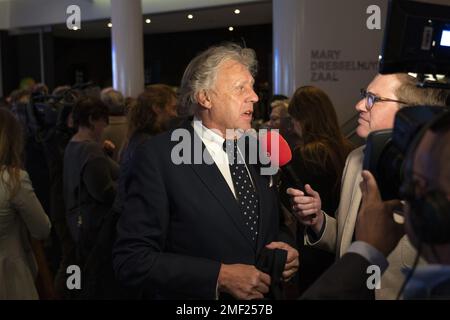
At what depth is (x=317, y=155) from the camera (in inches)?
94.7

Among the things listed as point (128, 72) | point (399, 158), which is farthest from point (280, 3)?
point (399, 158)

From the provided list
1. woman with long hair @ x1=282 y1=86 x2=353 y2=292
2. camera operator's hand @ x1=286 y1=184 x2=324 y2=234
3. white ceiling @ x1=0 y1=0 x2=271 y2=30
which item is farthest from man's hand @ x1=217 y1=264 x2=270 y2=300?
white ceiling @ x1=0 y1=0 x2=271 y2=30

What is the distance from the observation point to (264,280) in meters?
1.47

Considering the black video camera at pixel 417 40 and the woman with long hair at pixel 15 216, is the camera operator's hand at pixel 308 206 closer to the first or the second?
the black video camera at pixel 417 40

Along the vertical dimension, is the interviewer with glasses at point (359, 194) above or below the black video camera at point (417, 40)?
below

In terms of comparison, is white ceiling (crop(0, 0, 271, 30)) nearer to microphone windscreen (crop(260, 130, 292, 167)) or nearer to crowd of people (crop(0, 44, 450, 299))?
crowd of people (crop(0, 44, 450, 299))

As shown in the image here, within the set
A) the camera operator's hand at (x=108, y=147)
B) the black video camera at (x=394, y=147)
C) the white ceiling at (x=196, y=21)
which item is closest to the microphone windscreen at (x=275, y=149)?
the black video camera at (x=394, y=147)

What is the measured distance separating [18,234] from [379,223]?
1832 millimetres

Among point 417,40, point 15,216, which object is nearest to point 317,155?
point 417,40

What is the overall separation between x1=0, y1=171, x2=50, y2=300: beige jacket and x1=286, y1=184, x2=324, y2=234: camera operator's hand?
1256mm

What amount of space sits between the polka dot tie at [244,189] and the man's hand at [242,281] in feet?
0.45

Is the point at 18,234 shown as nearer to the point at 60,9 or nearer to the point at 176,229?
the point at 176,229

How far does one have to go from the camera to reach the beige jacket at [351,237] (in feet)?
4.53
